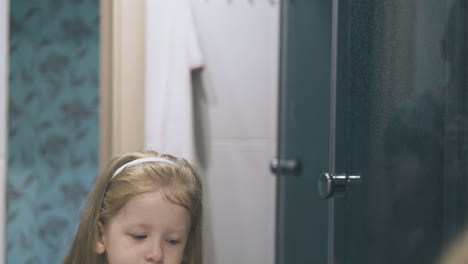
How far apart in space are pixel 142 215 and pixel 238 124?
1084mm

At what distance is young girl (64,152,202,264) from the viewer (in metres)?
1.05

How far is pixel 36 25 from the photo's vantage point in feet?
10.4

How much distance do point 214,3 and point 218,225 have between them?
25.9 inches

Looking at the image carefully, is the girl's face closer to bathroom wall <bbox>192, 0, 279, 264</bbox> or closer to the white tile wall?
the white tile wall

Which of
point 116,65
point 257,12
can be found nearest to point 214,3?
point 257,12

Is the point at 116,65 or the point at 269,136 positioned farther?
the point at 269,136

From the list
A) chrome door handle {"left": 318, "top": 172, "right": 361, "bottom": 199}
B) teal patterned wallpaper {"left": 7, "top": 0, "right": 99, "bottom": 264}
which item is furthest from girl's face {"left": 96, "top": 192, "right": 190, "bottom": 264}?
teal patterned wallpaper {"left": 7, "top": 0, "right": 99, "bottom": 264}

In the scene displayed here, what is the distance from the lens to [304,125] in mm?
1705

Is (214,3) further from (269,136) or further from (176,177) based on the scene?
(176,177)

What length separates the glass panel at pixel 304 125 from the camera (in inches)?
62.9

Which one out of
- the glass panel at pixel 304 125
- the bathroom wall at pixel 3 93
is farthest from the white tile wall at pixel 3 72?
the glass panel at pixel 304 125

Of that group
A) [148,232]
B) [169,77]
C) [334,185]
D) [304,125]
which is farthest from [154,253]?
[169,77]

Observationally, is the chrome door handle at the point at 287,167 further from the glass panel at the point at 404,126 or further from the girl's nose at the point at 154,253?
the girl's nose at the point at 154,253

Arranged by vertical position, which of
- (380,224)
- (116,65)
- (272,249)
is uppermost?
(116,65)
